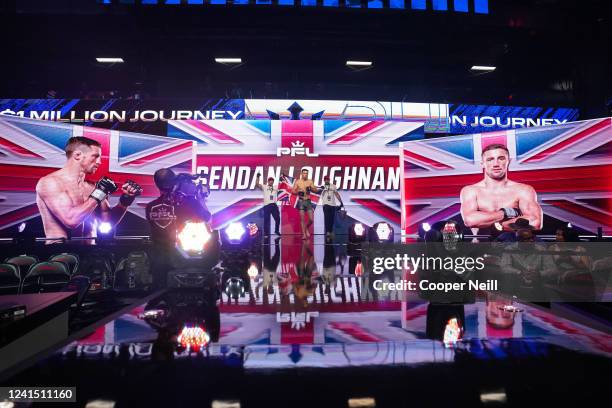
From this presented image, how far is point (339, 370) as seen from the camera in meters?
1.46

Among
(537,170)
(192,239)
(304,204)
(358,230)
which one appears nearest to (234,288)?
(192,239)

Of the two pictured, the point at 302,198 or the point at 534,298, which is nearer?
the point at 534,298

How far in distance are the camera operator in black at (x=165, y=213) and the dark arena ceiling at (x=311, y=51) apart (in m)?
8.06

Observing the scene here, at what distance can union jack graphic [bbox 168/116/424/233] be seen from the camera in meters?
10.0

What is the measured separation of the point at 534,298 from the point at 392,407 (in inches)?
76.9

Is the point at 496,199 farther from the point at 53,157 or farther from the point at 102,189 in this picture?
the point at 53,157

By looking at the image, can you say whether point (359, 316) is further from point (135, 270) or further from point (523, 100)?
point (523, 100)

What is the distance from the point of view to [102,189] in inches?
346

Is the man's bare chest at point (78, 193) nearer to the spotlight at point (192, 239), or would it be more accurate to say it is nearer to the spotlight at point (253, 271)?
the spotlight at point (253, 271)

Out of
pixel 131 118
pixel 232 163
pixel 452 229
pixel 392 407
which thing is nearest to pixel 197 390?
pixel 392 407

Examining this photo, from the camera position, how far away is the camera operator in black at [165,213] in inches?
126

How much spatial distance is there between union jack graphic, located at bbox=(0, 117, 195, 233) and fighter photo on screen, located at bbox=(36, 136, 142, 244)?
0.45 feet

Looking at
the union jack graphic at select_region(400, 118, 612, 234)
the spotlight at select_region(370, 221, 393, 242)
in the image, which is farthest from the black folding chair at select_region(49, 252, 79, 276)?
the union jack graphic at select_region(400, 118, 612, 234)

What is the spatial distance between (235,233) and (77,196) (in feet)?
14.9
